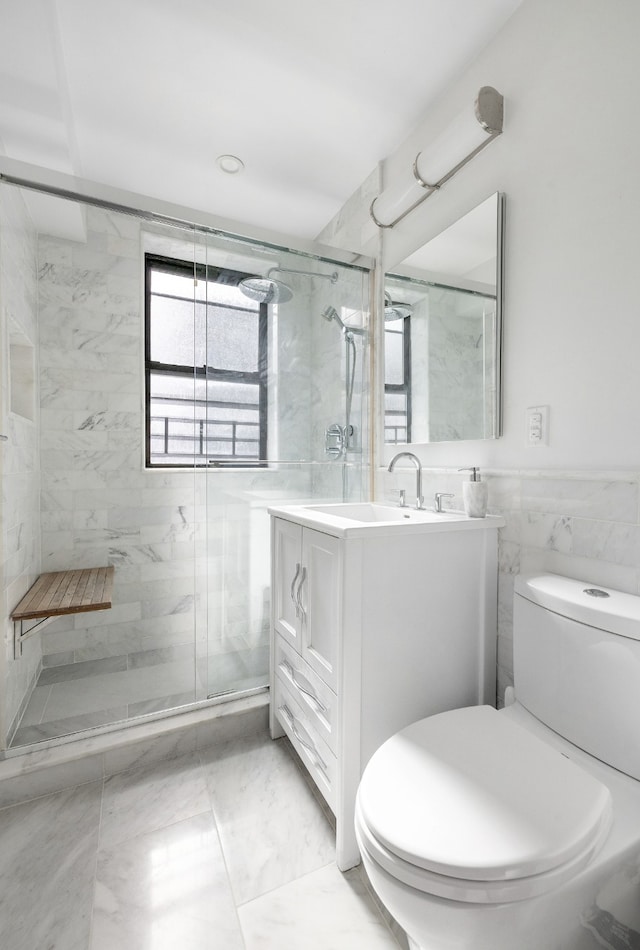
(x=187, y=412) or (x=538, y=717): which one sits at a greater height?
(x=187, y=412)

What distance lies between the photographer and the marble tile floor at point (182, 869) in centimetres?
103

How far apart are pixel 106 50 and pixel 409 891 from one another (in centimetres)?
248

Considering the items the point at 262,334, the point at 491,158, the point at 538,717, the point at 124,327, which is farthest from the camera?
the point at 124,327

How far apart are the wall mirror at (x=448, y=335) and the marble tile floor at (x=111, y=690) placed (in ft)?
4.26

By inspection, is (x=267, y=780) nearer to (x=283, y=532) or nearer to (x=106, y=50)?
(x=283, y=532)

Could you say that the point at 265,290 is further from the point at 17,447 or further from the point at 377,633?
the point at 377,633

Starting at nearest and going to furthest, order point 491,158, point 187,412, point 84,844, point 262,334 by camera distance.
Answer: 1. point 84,844
2. point 491,158
3. point 262,334
4. point 187,412

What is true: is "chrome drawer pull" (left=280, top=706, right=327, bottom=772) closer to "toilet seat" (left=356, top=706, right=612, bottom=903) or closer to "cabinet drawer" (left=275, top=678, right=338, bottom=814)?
"cabinet drawer" (left=275, top=678, right=338, bottom=814)

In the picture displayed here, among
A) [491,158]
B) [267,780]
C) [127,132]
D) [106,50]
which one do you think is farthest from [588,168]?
[267,780]

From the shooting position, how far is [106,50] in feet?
4.99

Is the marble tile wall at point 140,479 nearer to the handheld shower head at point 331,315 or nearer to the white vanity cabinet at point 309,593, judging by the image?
the handheld shower head at point 331,315

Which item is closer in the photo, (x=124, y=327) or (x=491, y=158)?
(x=491, y=158)

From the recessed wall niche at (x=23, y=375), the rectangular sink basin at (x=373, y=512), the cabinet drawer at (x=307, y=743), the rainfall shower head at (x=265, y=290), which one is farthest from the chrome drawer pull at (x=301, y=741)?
the recessed wall niche at (x=23, y=375)

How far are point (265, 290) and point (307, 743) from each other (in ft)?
5.65
